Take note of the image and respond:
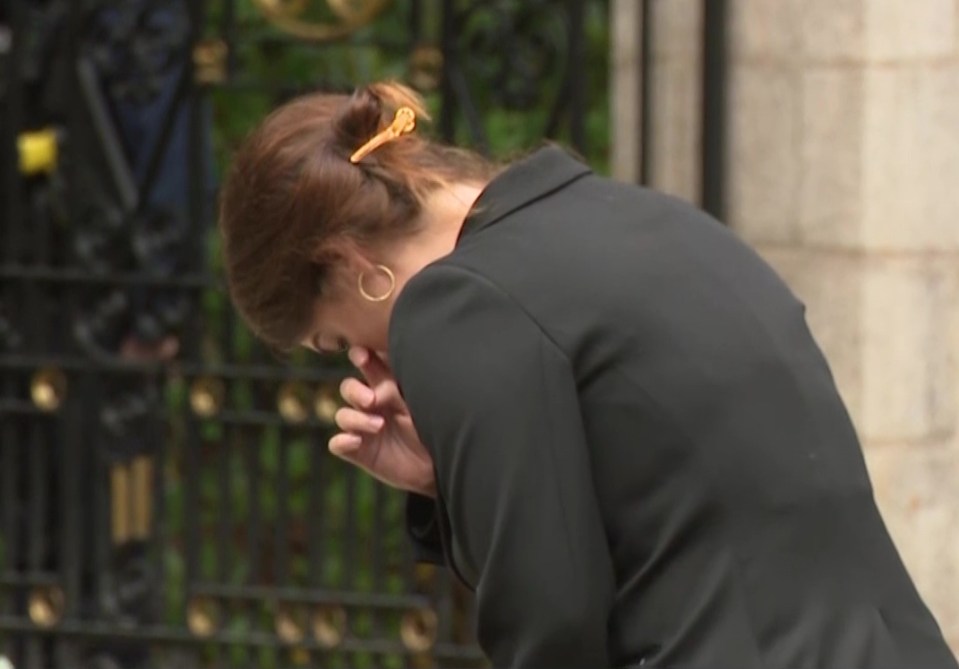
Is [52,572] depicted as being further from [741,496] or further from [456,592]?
[741,496]

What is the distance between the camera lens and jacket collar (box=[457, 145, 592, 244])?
245 centimetres

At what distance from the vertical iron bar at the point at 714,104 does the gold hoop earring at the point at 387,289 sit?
6.02ft

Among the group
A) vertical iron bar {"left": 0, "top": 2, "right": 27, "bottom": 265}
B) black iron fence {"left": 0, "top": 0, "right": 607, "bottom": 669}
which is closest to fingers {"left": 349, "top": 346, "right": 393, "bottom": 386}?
black iron fence {"left": 0, "top": 0, "right": 607, "bottom": 669}

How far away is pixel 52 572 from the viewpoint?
4.96 metres

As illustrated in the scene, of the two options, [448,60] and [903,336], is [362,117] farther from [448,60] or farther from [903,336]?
[448,60]

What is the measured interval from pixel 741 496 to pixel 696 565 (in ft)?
0.28

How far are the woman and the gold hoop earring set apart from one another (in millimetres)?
27

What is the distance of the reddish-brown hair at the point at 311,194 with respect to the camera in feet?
8.08

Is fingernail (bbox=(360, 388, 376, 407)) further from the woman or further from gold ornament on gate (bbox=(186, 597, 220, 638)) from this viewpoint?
gold ornament on gate (bbox=(186, 597, 220, 638))

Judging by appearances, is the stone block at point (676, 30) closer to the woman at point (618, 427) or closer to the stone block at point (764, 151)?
the stone block at point (764, 151)

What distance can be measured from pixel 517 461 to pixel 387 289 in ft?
1.10

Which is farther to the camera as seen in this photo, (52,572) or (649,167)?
(52,572)

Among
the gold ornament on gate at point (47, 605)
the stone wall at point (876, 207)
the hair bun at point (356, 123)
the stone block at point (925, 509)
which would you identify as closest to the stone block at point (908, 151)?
the stone wall at point (876, 207)

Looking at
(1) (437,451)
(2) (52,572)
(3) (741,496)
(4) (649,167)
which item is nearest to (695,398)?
(3) (741,496)
